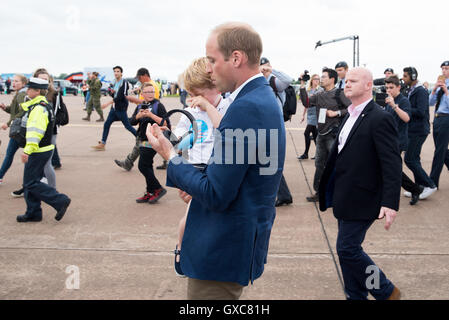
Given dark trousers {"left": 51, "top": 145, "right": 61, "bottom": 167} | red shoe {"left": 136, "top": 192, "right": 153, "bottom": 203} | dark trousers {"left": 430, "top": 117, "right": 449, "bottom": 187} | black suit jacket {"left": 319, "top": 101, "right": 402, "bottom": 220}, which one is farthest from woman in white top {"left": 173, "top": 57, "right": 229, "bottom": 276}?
dark trousers {"left": 51, "top": 145, "right": 61, "bottom": 167}

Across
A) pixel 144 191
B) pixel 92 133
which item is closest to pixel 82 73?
pixel 92 133

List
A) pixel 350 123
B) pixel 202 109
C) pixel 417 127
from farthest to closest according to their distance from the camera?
pixel 417 127 < pixel 350 123 < pixel 202 109

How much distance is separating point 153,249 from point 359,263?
2160 mm

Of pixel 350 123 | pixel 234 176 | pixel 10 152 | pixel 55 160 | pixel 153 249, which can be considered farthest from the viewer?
pixel 55 160

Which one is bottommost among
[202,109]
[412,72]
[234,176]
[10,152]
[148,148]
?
[10,152]

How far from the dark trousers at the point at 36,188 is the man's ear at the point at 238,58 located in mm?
3993

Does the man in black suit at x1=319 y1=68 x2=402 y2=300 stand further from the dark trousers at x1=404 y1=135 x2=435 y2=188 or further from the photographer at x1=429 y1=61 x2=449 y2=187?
the photographer at x1=429 y1=61 x2=449 y2=187

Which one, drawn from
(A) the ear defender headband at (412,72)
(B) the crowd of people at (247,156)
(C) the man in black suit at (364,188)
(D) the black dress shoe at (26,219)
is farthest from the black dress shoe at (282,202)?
(D) the black dress shoe at (26,219)

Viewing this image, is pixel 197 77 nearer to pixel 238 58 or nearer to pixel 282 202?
pixel 238 58

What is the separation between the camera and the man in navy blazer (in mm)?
1709

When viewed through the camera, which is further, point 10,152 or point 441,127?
point 10,152

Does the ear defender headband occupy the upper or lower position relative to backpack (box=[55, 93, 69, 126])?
upper

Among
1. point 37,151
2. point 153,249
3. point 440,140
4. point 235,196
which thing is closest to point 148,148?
point 37,151

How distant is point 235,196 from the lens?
5.73 feet
